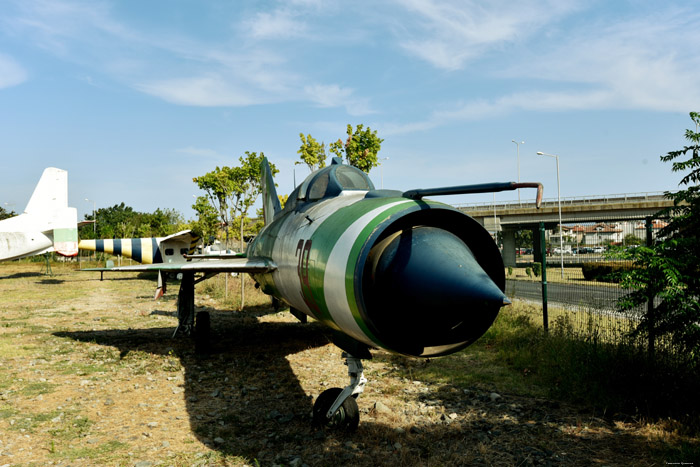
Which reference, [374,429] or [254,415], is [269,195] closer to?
[254,415]

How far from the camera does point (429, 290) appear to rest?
3070mm

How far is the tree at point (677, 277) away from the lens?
5297 millimetres

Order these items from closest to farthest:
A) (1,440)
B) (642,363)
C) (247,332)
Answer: (1,440), (642,363), (247,332)

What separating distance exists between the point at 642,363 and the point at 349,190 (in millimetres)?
4910

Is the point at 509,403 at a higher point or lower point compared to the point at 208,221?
lower

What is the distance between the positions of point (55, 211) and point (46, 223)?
3.55ft

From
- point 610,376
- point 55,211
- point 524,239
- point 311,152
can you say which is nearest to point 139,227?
point 55,211

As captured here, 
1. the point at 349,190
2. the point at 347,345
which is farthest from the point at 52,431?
the point at 349,190

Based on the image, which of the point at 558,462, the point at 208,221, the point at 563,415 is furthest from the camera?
the point at 208,221

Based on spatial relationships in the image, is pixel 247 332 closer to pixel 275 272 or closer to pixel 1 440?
pixel 275 272

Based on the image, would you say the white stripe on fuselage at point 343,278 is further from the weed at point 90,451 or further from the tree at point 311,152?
the tree at point 311,152

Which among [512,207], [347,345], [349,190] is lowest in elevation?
[347,345]

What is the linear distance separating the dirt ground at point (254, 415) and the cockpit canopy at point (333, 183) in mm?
3011

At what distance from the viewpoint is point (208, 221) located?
1261 inches
